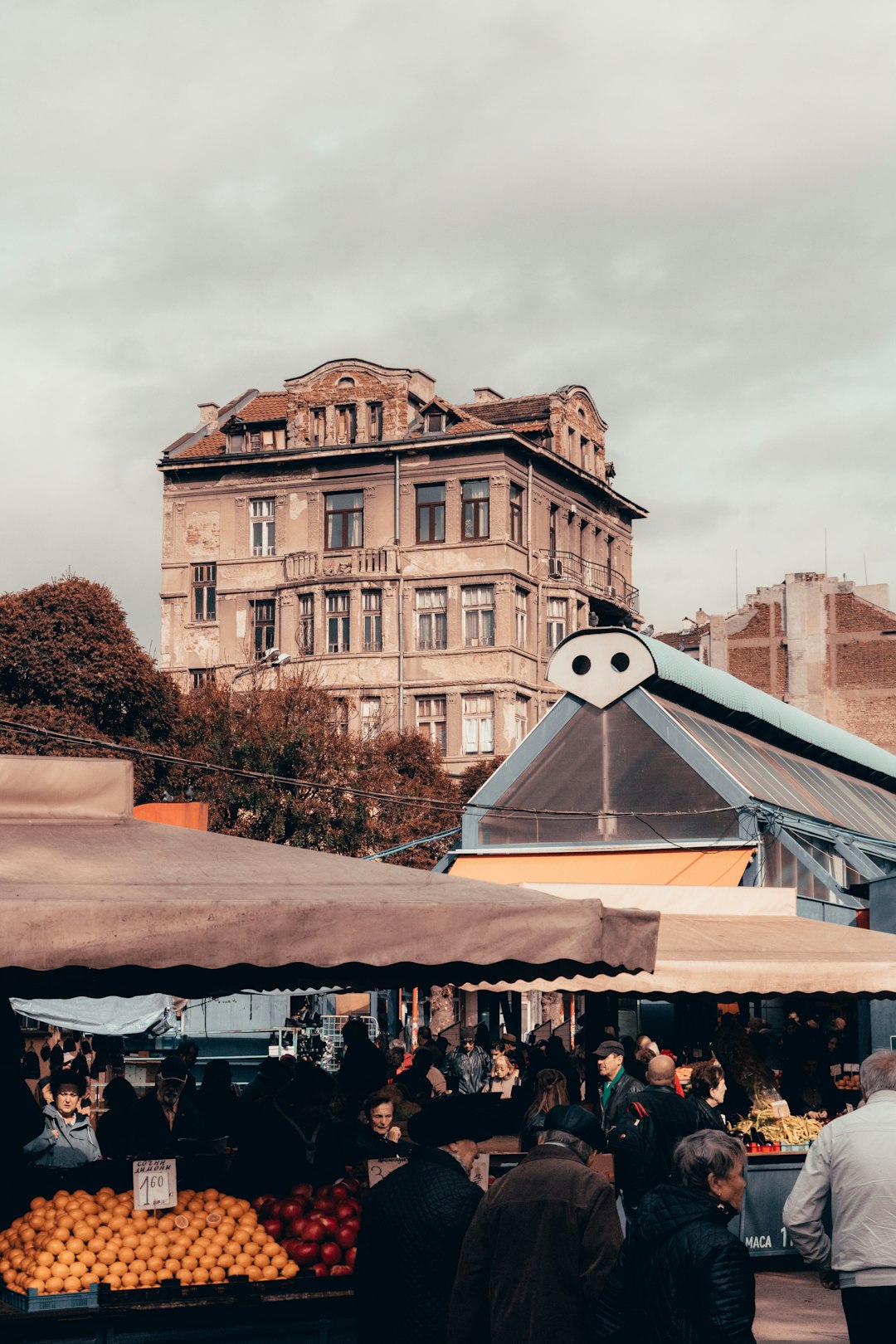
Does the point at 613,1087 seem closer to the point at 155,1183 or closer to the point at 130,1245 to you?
the point at 155,1183

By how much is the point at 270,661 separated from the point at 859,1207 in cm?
5705

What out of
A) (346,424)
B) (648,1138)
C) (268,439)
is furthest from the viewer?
(268,439)

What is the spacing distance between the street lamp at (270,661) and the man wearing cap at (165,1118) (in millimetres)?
46912

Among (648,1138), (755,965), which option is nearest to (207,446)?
(755,965)

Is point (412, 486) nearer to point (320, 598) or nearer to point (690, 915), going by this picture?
point (320, 598)

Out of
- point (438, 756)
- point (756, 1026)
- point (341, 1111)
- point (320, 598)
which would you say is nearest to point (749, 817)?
point (756, 1026)

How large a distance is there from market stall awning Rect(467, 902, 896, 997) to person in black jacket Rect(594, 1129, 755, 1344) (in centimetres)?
667

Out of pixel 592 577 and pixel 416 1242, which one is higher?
pixel 592 577

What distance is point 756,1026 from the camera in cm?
1806

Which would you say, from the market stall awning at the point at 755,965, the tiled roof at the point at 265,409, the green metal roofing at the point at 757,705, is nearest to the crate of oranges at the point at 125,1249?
the market stall awning at the point at 755,965

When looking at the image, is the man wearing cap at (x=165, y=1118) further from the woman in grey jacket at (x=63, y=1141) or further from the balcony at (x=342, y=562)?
the balcony at (x=342, y=562)

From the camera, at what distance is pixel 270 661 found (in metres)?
62.8

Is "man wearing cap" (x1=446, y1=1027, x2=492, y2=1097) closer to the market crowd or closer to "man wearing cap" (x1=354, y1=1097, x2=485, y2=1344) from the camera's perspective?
the market crowd

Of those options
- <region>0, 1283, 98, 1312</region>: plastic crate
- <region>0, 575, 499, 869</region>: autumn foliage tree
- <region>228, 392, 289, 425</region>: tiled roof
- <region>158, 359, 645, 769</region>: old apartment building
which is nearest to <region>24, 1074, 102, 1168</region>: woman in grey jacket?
<region>0, 1283, 98, 1312</region>: plastic crate
